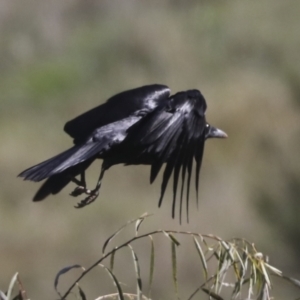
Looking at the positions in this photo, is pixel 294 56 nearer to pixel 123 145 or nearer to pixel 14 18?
pixel 14 18

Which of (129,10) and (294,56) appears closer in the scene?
(294,56)

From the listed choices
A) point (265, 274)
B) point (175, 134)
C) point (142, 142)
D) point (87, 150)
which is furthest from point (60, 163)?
point (265, 274)

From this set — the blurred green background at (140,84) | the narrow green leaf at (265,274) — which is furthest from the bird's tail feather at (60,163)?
the blurred green background at (140,84)

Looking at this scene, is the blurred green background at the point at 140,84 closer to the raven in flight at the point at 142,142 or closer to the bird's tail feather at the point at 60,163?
the raven in flight at the point at 142,142

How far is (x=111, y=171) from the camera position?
14148 millimetres

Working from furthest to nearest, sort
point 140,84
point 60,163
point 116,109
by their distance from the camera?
point 140,84
point 116,109
point 60,163

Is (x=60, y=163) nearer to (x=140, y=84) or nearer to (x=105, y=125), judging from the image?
(x=105, y=125)

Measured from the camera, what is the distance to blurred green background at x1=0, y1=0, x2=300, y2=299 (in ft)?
42.7

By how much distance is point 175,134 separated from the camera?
533 cm

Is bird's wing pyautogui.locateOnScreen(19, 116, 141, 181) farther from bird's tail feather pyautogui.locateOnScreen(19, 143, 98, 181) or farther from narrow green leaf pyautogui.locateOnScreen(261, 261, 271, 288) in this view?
narrow green leaf pyautogui.locateOnScreen(261, 261, 271, 288)

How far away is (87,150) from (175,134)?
438 millimetres

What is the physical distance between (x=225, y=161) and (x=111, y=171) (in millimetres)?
1694

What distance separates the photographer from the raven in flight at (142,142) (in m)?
5.25

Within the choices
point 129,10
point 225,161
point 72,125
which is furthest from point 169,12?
point 72,125
